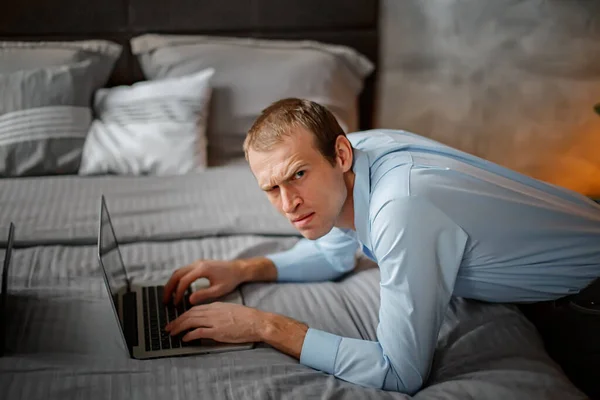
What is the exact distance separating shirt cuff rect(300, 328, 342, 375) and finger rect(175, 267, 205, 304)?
1.18ft

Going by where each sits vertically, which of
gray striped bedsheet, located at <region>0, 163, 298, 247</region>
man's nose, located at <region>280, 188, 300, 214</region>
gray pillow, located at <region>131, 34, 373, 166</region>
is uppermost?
man's nose, located at <region>280, 188, 300, 214</region>

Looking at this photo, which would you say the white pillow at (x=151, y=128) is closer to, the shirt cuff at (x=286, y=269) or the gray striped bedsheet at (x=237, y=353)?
the gray striped bedsheet at (x=237, y=353)

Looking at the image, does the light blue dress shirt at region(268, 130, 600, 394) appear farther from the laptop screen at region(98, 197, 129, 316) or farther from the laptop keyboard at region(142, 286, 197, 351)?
the laptop screen at region(98, 197, 129, 316)

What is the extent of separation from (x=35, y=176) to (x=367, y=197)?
1508 mm

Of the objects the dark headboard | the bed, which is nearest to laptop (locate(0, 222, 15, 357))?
the bed

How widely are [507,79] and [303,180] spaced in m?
1.47

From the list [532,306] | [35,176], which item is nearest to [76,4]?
[35,176]

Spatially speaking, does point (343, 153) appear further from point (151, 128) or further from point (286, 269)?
point (151, 128)

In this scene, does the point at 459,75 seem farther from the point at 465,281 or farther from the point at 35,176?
→ the point at 35,176

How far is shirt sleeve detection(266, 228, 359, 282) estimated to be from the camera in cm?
177

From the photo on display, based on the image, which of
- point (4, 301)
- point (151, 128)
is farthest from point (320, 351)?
point (151, 128)

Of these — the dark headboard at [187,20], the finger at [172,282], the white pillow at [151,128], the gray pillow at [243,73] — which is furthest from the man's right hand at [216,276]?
the dark headboard at [187,20]

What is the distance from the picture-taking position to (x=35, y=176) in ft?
8.21

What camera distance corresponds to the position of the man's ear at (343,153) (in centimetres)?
146
